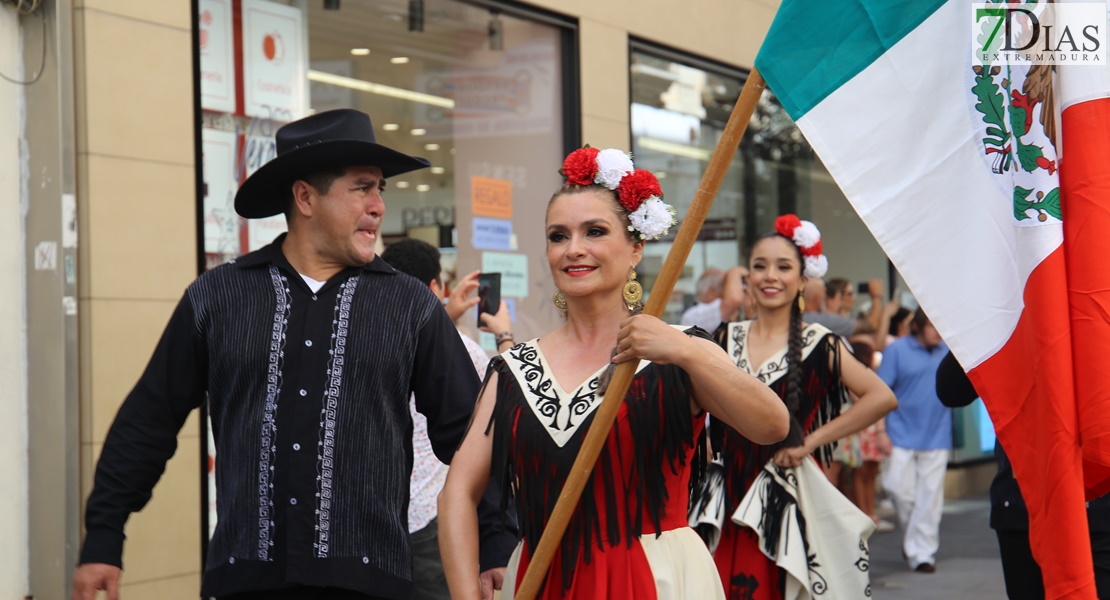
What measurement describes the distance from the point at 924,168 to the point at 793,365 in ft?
10.1

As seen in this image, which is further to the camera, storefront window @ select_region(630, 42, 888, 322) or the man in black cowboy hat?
storefront window @ select_region(630, 42, 888, 322)

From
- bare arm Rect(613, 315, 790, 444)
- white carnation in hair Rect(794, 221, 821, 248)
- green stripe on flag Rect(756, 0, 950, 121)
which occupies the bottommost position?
bare arm Rect(613, 315, 790, 444)

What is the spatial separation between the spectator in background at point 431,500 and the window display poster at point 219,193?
149 cm

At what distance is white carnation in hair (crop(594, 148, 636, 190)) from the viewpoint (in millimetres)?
3707

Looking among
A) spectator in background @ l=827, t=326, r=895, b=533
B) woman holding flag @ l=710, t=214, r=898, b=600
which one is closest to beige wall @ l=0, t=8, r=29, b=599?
woman holding flag @ l=710, t=214, r=898, b=600

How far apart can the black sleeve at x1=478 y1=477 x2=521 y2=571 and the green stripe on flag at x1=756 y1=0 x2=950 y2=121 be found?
1.54m

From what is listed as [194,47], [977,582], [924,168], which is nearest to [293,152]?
[924,168]

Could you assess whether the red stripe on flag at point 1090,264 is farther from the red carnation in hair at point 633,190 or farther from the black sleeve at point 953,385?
the black sleeve at point 953,385

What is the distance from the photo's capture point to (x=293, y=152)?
4180mm

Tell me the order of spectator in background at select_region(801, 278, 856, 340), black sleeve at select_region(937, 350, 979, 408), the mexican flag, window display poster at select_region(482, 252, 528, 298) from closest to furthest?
the mexican flag < black sleeve at select_region(937, 350, 979, 408) < window display poster at select_region(482, 252, 528, 298) < spectator in background at select_region(801, 278, 856, 340)

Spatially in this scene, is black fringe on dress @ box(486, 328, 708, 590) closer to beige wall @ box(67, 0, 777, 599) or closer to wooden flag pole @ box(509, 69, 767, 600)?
wooden flag pole @ box(509, 69, 767, 600)

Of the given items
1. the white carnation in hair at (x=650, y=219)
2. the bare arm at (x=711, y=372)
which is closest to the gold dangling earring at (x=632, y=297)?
the white carnation in hair at (x=650, y=219)

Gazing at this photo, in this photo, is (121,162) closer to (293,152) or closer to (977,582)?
(293,152)

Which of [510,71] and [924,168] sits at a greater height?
[510,71]
